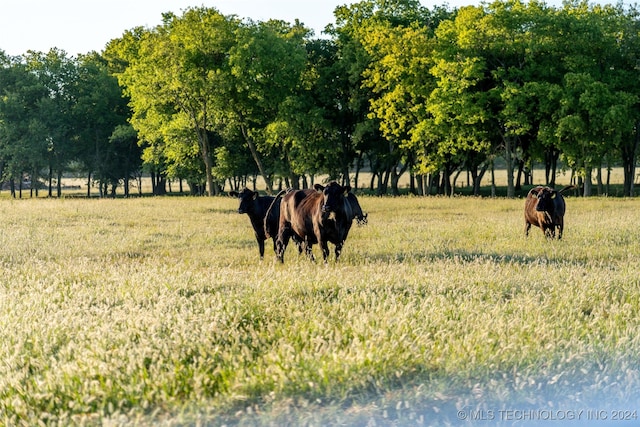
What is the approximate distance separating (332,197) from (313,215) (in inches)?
29.6

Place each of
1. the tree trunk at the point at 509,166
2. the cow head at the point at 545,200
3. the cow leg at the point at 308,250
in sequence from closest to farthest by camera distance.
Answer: the cow leg at the point at 308,250
the cow head at the point at 545,200
the tree trunk at the point at 509,166

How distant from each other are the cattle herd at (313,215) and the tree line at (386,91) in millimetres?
26057

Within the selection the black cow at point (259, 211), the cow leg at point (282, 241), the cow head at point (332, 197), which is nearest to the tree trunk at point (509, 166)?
the black cow at point (259, 211)

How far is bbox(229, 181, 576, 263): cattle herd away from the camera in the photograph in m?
12.9

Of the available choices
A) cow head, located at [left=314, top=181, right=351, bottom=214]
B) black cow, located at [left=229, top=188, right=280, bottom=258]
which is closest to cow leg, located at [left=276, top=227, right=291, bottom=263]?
black cow, located at [left=229, top=188, right=280, bottom=258]

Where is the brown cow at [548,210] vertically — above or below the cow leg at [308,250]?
above

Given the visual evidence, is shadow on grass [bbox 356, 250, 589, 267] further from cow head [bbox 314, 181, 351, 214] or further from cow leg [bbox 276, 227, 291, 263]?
cow leg [bbox 276, 227, 291, 263]

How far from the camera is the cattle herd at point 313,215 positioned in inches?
507

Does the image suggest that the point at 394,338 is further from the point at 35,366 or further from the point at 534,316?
the point at 35,366

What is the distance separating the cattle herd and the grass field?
162 cm

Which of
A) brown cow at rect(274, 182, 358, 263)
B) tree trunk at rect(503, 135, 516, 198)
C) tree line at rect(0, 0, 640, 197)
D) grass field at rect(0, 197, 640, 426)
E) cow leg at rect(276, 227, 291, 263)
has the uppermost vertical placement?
tree line at rect(0, 0, 640, 197)

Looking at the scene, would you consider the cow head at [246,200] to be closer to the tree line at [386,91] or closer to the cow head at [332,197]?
the cow head at [332,197]

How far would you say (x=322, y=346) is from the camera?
589 cm

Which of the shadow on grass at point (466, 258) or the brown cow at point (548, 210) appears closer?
the shadow on grass at point (466, 258)
